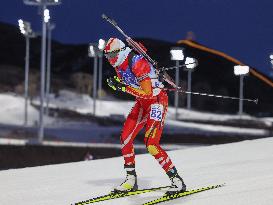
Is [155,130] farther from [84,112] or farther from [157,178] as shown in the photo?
[84,112]

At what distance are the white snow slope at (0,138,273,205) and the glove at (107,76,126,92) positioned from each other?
138 centimetres

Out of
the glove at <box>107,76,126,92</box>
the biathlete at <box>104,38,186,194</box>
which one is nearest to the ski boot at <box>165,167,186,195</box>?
the biathlete at <box>104,38,186,194</box>

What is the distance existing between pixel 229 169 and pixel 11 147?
19.0 m

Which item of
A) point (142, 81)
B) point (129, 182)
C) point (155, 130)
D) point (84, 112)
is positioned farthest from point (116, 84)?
point (84, 112)

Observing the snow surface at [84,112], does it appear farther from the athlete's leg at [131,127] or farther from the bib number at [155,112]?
the bib number at [155,112]

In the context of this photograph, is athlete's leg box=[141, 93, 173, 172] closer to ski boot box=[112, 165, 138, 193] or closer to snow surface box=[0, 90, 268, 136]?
ski boot box=[112, 165, 138, 193]

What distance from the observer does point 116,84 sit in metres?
6.48

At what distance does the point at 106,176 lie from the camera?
31.1 ft

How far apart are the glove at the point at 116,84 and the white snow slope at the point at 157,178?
1.38 m

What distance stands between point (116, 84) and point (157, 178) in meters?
2.93

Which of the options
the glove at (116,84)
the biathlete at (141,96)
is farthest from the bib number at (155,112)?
the glove at (116,84)

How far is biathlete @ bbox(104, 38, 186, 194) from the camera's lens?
6.63 m

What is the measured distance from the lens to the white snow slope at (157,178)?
7.05 metres

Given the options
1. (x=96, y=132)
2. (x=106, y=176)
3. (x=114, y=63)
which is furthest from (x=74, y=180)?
(x=96, y=132)
